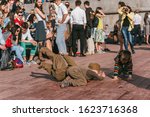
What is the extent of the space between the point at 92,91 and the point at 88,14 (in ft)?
24.1

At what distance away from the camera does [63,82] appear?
7.53 m

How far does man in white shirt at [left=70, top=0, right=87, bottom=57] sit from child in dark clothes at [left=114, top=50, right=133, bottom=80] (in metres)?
4.99

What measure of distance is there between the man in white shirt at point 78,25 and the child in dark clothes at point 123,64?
499 centimetres

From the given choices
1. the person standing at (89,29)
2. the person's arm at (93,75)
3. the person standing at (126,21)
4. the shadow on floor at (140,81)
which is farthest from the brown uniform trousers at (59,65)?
the person standing at (89,29)

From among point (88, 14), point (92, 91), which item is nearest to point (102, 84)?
point (92, 91)

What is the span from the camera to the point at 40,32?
11781 millimetres

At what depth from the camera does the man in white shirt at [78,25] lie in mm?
13117

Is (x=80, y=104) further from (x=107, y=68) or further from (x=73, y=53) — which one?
(x=73, y=53)

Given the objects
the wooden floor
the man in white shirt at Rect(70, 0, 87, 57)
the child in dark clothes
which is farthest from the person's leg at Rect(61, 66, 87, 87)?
the man in white shirt at Rect(70, 0, 87, 57)

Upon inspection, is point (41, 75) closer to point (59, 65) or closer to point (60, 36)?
point (59, 65)

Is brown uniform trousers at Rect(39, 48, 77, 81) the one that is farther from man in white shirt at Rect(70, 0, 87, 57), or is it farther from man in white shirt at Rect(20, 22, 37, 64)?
man in white shirt at Rect(70, 0, 87, 57)

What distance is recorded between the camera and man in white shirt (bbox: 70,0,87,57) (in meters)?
13.1

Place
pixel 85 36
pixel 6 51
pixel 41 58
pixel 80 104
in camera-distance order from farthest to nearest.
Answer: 1. pixel 85 36
2. pixel 6 51
3. pixel 41 58
4. pixel 80 104

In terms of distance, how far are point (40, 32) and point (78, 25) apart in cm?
179
